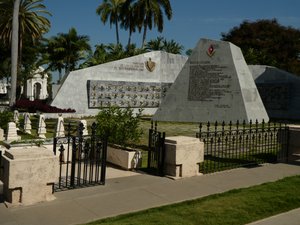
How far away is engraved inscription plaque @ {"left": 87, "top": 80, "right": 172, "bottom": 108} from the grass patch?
19.8m

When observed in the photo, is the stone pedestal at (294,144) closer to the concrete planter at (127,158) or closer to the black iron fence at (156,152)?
the black iron fence at (156,152)

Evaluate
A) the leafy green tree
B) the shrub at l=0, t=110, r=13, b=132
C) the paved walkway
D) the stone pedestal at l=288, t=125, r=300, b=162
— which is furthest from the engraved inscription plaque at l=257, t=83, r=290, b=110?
the shrub at l=0, t=110, r=13, b=132


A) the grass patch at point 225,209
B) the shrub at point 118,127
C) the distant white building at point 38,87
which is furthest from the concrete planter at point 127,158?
the distant white building at point 38,87

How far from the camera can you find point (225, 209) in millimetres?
5332

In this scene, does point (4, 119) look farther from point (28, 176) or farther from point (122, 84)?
point (122, 84)

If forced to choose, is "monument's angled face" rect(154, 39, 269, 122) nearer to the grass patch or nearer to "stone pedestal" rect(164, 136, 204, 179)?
"stone pedestal" rect(164, 136, 204, 179)

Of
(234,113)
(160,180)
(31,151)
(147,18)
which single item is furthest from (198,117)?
(147,18)

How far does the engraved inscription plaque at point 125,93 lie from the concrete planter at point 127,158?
16860mm

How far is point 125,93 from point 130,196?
21019 mm

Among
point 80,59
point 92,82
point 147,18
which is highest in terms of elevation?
point 147,18

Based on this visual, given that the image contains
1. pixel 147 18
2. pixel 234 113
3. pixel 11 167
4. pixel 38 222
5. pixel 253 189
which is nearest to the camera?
pixel 38 222

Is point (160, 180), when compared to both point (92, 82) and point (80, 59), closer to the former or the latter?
point (92, 82)

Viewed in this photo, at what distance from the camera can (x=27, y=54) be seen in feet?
143

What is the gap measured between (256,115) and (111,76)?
1134 cm
